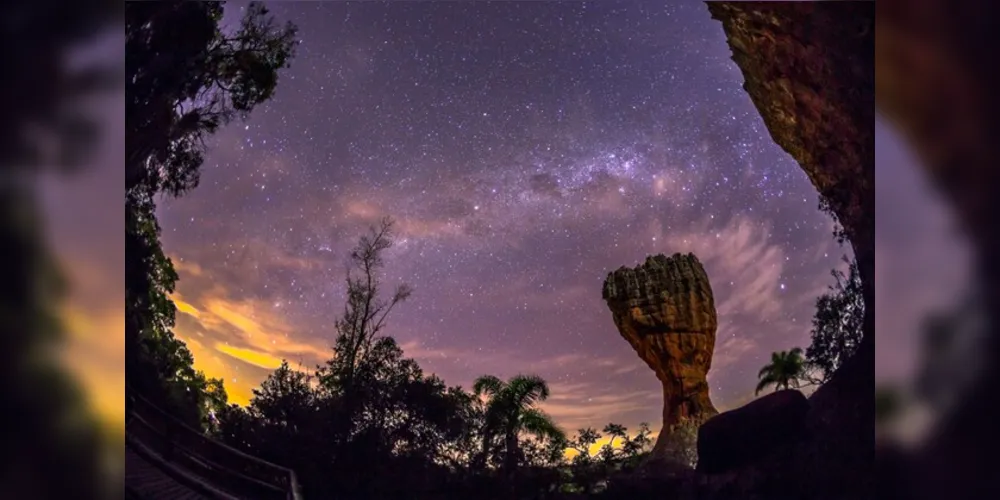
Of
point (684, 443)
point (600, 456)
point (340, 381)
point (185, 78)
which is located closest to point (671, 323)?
point (684, 443)

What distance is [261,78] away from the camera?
23.2 feet

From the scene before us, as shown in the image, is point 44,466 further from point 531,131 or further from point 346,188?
point 531,131

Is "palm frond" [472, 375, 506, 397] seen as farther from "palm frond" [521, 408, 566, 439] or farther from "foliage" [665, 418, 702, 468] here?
"foliage" [665, 418, 702, 468]

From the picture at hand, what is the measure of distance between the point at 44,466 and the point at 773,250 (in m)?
7.03

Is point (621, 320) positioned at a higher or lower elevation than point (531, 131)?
lower

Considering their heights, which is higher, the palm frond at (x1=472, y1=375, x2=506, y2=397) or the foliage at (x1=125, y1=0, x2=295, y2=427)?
the foliage at (x1=125, y1=0, x2=295, y2=427)

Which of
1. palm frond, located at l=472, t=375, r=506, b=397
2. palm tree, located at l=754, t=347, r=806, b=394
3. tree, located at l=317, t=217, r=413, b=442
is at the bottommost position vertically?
palm tree, located at l=754, t=347, r=806, b=394

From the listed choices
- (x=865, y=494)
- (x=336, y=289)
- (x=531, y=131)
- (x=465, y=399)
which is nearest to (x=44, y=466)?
(x=336, y=289)

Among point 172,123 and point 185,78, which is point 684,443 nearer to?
point 172,123

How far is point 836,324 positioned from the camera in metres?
6.96

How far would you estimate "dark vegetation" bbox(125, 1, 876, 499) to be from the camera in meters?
6.52

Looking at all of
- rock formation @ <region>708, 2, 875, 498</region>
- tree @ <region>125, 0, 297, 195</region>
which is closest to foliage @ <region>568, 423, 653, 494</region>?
rock formation @ <region>708, 2, 875, 498</region>

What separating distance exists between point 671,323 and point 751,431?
2.55 m

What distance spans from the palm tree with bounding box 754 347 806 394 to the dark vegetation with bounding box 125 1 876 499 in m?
0.01
